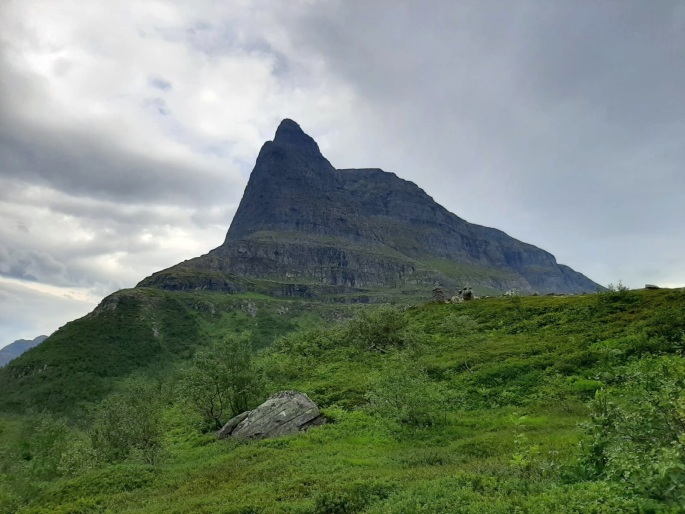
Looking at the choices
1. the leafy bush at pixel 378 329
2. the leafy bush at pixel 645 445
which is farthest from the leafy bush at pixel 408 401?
the leafy bush at pixel 378 329

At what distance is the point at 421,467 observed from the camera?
19922 millimetres

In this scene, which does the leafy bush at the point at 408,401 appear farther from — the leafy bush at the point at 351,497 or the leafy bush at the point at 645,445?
the leafy bush at the point at 645,445

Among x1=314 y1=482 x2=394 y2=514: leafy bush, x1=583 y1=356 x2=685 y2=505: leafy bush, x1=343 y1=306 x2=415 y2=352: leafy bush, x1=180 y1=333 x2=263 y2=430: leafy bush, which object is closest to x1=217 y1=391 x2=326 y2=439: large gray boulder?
x1=180 y1=333 x2=263 y2=430: leafy bush

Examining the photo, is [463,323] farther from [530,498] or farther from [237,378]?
[530,498]

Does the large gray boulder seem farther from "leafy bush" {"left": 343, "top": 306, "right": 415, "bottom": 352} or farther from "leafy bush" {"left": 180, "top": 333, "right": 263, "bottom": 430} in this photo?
"leafy bush" {"left": 343, "top": 306, "right": 415, "bottom": 352}

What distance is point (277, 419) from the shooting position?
3241 centimetres

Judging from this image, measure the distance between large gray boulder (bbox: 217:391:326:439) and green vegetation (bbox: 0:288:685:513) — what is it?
1.90 meters

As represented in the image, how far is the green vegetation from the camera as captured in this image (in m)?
12.2

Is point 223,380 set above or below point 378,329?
below

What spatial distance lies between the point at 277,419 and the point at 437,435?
1257 centimetres

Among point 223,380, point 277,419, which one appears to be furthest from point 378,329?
point 277,419

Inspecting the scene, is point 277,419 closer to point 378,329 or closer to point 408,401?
point 408,401

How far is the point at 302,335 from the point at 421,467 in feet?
192

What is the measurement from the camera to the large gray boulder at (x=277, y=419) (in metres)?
31.7
